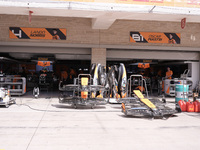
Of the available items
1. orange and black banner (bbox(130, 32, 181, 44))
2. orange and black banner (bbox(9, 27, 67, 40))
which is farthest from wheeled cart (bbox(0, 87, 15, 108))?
orange and black banner (bbox(130, 32, 181, 44))

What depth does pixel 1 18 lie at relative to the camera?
12.7 meters

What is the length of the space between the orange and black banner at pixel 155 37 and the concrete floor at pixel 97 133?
7.66 meters

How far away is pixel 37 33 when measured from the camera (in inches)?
510

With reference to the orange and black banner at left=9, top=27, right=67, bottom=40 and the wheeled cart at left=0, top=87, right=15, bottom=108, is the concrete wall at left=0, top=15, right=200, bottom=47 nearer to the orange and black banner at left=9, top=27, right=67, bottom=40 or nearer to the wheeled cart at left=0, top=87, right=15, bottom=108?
the orange and black banner at left=9, top=27, right=67, bottom=40

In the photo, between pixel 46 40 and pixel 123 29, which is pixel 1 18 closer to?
pixel 46 40

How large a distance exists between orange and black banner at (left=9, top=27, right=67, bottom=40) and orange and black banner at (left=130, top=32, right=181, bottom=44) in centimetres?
432

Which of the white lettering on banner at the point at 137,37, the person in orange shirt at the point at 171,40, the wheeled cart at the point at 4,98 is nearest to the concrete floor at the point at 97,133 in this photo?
the wheeled cart at the point at 4,98

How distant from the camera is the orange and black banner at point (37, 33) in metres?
12.8

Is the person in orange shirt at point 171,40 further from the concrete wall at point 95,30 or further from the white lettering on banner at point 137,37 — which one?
the white lettering on banner at point 137,37

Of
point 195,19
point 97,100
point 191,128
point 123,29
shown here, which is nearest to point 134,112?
point 191,128

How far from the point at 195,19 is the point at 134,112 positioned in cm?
683

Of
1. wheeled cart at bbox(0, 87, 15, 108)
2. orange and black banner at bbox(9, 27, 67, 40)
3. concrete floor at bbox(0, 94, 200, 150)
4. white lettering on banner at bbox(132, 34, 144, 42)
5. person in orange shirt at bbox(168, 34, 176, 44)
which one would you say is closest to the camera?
concrete floor at bbox(0, 94, 200, 150)

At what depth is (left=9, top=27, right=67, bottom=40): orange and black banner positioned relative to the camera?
12.8 meters

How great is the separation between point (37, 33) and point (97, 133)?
371 inches
